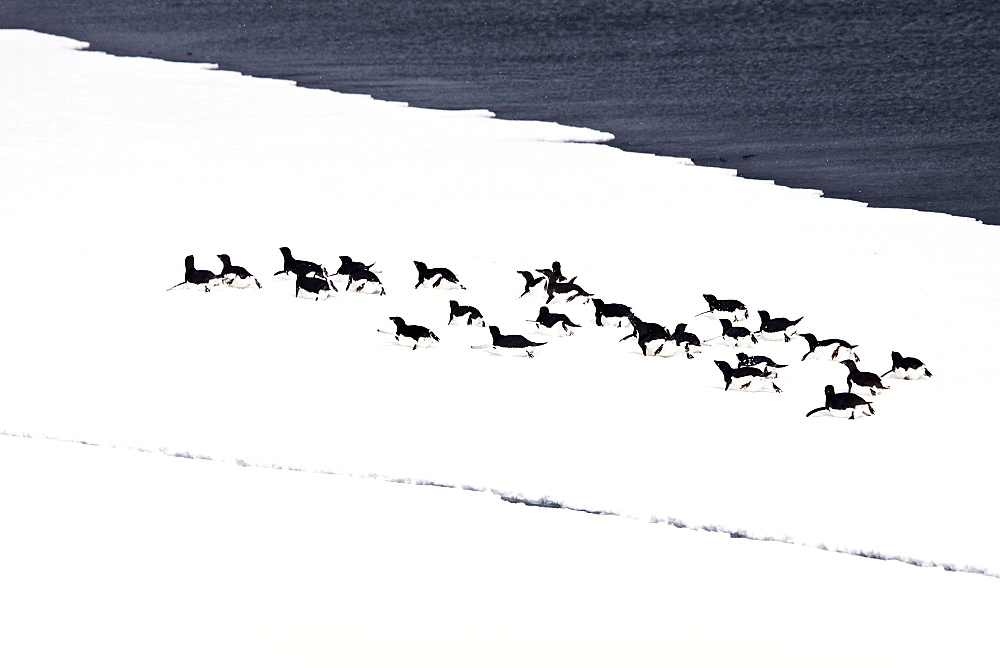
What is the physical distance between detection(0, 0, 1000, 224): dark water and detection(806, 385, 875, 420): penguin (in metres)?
6.79

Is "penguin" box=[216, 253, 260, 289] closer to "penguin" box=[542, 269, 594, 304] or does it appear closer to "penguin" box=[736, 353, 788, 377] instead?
"penguin" box=[542, 269, 594, 304]

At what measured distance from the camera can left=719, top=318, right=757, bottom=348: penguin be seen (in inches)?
293

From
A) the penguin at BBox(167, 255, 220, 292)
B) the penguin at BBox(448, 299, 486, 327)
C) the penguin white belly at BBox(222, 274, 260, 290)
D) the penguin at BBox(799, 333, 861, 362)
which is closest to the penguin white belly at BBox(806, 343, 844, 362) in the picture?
the penguin at BBox(799, 333, 861, 362)

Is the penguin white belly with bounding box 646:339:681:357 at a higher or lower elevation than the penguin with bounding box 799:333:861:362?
lower

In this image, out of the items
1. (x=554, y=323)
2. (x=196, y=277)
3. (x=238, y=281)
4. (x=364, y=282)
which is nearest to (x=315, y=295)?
(x=364, y=282)

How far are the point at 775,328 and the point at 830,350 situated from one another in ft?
1.53

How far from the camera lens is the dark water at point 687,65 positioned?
1595 cm

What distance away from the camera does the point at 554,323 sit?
7688 millimetres

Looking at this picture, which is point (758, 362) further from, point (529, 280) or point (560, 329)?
point (529, 280)

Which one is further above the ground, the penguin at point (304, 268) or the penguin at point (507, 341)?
the penguin at point (304, 268)

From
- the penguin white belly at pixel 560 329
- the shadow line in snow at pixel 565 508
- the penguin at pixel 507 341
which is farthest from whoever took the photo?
the penguin white belly at pixel 560 329

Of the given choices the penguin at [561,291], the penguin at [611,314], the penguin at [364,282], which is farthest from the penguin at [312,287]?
the penguin at [611,314]

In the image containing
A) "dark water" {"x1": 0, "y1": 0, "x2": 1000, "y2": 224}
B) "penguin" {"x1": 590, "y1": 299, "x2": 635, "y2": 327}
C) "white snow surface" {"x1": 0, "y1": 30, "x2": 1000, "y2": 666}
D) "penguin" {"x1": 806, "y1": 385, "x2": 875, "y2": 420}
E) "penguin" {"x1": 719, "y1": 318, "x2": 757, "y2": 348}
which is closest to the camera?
"white snow surface" {"x1": 0, "y1": 30, "x2": 1000, "y2": 666}

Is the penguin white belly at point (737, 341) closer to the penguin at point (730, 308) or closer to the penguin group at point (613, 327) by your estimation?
the penguin group at point (613, 327)
